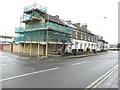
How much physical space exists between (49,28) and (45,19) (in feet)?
12.4

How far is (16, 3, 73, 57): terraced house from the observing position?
3306 cm

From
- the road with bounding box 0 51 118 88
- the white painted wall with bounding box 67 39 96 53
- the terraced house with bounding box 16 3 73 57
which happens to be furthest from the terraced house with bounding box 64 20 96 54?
the road with bounding box 0 51 118 88

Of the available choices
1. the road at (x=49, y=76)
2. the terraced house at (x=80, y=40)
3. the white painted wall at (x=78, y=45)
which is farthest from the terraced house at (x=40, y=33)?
the road at (x=49, y=76)

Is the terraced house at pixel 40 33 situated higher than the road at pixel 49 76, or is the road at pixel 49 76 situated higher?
the terraced house at pixel 40 33

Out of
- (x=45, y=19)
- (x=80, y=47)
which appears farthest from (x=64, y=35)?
(x=80, y=47)

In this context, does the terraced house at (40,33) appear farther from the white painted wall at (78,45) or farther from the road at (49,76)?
the road at (49,76)

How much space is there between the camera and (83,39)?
50.9 m

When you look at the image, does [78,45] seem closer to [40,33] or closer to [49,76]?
[40,33]

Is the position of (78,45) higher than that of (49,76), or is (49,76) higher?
(78,45)

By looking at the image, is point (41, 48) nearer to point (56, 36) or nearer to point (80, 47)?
point (56, 36)

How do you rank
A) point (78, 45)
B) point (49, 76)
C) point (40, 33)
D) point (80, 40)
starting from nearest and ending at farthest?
1. point (49, 76)
2. point (40, 33)
3. point (78, 45)
4. point (80, 40)

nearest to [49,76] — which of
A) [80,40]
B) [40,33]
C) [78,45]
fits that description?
[40,33]

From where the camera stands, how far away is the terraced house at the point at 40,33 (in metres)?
33.1

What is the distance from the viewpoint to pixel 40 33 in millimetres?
33938
